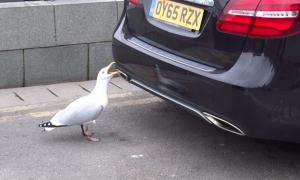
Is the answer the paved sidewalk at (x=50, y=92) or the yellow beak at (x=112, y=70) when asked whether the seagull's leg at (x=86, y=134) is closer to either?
the yellow beak at (x=112, y=70)

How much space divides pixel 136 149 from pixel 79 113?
0.47 meters

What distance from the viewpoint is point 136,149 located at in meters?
4.10

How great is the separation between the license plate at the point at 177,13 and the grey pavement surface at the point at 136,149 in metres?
0.92

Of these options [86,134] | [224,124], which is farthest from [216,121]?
[86,134]

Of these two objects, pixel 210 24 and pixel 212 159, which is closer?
pixel 210 24

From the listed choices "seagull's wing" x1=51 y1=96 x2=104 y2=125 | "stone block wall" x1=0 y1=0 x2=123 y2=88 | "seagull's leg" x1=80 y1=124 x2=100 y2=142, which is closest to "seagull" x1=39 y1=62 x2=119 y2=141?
"seagull's wing" x1=51 y1=96 x2=104 y2=125

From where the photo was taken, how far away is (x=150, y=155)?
3992 mm

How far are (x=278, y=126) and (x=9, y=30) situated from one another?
121 inches

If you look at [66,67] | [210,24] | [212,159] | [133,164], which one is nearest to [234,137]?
[212,159]

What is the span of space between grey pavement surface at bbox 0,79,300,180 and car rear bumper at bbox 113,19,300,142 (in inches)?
18.3

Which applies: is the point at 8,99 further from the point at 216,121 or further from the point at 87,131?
the point at 216,121

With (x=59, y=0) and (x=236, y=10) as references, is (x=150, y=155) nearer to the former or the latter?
(x=236, y=10)

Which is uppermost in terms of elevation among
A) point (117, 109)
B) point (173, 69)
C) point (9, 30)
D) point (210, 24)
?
point (210, 24)

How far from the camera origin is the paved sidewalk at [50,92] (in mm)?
5234
